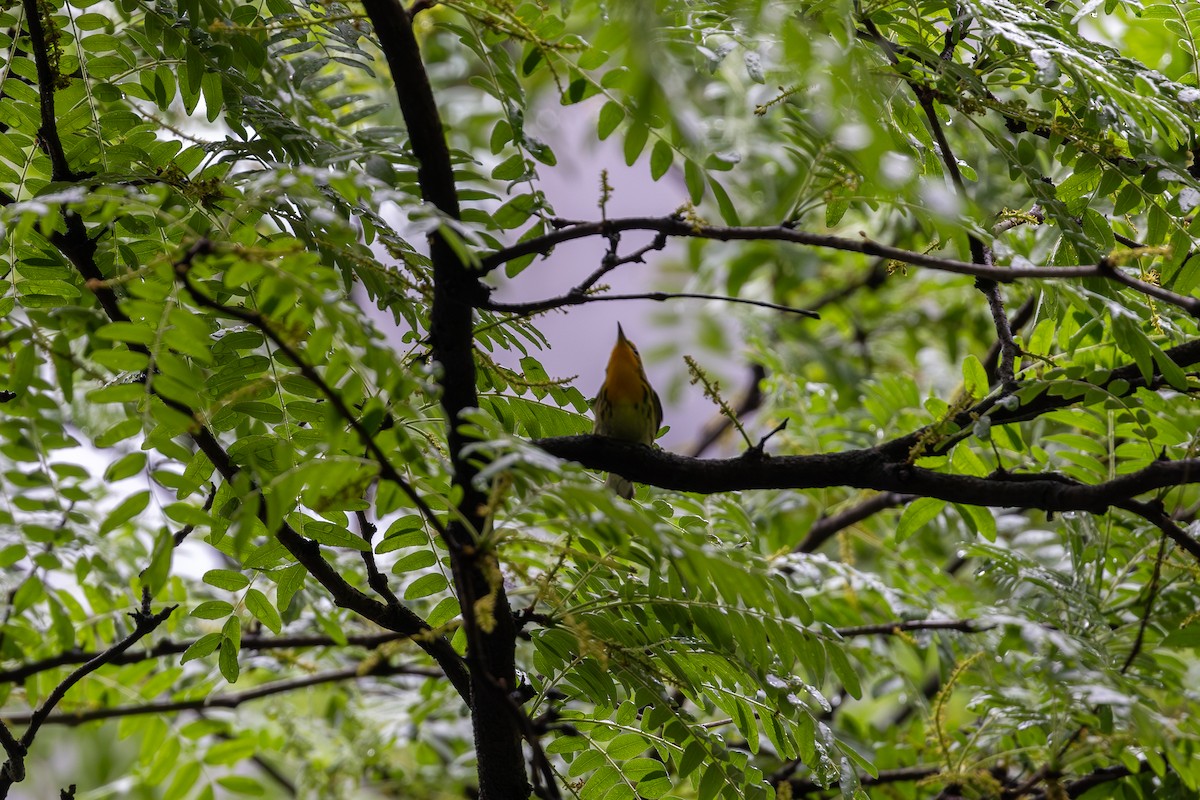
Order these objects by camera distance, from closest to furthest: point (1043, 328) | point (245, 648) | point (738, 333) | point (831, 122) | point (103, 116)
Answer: point (831, 122), point (103, 116), point (1043, 328), point (245, 648), point (738, 333)

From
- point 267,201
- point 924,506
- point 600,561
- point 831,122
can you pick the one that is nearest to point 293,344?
point 267,201

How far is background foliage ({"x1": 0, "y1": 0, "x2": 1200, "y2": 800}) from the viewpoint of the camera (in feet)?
5.03

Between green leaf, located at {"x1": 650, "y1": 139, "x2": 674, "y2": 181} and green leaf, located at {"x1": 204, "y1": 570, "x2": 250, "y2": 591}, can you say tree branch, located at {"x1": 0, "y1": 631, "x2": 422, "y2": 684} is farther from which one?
green leaf, located at {"x1": 650, "y1": 139, "x2": 674, "y2": 181}

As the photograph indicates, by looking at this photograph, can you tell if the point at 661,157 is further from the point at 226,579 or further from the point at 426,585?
the point at 226,579

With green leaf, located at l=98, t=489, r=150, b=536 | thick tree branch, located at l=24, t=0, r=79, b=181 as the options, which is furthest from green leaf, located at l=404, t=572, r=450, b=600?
thick tree branch, located at l=24, t=0, r=79, b=181

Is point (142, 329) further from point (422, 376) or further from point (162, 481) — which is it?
point (422, 376)

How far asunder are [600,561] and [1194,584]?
6.67ft

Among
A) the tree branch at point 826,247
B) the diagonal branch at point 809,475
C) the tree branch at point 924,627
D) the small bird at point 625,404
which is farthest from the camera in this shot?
the small bird at point 625,404

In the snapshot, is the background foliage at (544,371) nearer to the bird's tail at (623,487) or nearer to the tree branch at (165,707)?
the tree branch at (165,707)

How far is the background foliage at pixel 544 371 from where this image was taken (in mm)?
1533

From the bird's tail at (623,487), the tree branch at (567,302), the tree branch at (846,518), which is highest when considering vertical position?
the tree branch at (846,518)

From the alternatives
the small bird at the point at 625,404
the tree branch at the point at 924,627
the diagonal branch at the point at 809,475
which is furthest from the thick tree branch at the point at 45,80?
the tree branch at the point at 924,627

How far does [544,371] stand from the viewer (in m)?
2.28

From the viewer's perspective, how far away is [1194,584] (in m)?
2.85
